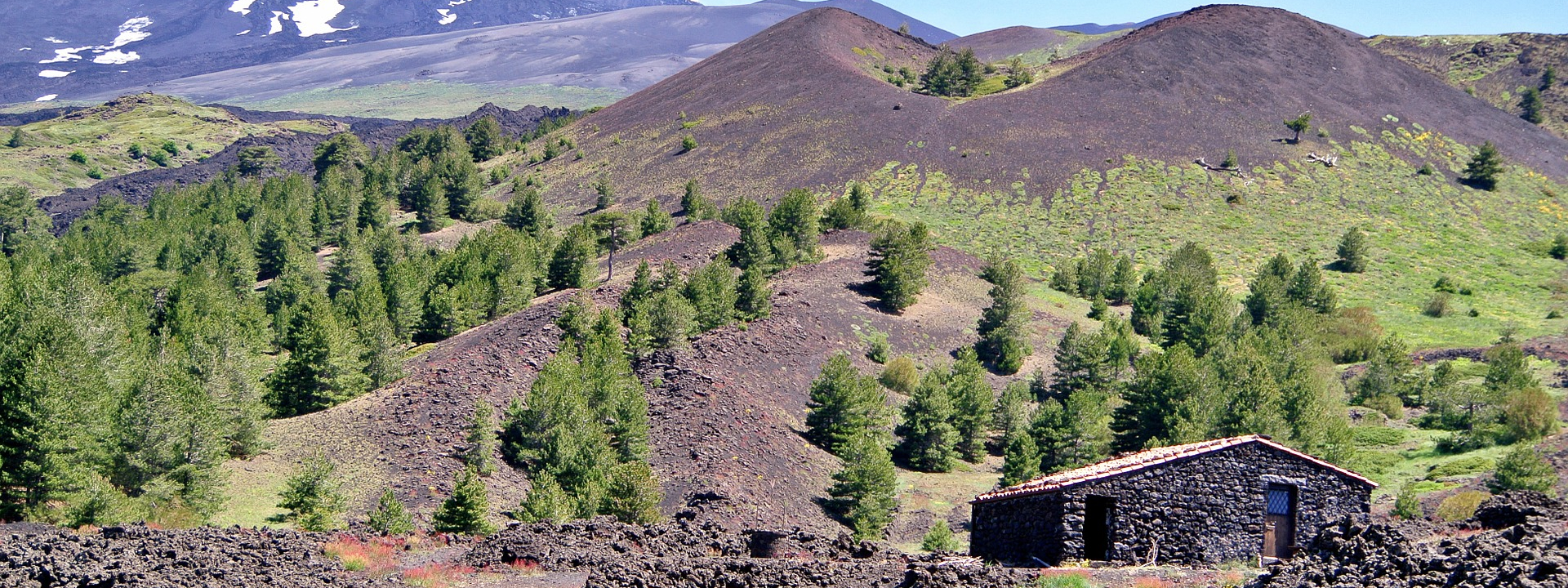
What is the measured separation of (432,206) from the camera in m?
105

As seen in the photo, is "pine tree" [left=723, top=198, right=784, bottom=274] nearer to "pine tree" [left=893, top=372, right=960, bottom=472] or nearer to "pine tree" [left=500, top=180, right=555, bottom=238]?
"pine tree" [left=500, top=180, right=555, bottom=238]

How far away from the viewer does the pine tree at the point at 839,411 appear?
174 feet

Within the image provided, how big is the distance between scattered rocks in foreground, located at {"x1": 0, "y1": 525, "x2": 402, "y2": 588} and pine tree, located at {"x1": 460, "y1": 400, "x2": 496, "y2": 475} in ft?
63.0

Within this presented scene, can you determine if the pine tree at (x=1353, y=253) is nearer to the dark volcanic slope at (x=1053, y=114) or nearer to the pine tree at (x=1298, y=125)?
the dark volcanic slope at (x=1053, y=114)

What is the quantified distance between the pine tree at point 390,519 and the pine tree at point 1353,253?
7482 centimetres

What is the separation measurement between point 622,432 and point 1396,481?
28901 mm

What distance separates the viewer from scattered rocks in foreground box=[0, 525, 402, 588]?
823 inches

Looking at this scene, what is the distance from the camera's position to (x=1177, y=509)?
2716 cm

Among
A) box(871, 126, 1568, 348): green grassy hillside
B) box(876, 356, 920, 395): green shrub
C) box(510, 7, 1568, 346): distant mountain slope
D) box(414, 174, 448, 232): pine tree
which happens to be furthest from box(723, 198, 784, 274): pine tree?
box(414, 174, 448, 232): pine tree

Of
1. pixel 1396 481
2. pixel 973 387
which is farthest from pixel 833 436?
pixel 1396 481

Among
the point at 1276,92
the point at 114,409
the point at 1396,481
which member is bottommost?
the point at 1396,481

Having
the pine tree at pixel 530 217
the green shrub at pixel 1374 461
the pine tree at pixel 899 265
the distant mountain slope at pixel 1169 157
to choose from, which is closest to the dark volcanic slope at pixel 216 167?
the distant mountain slope at pixel 1169 157

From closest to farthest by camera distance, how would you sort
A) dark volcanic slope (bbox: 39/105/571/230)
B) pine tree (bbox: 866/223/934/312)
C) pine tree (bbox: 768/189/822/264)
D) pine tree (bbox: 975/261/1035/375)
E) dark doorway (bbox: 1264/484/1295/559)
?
dark doorway (bbox: 1264/484/1295/559), pine tree (bbox: 975/261/1035/375), pine tree (bbox: 866/223/934/312), pine tree (bbox: 768/189/822/264), dark volcanic slope (bbox: 39/105/571/230)

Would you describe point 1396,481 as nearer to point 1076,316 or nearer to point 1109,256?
point 1076,316
